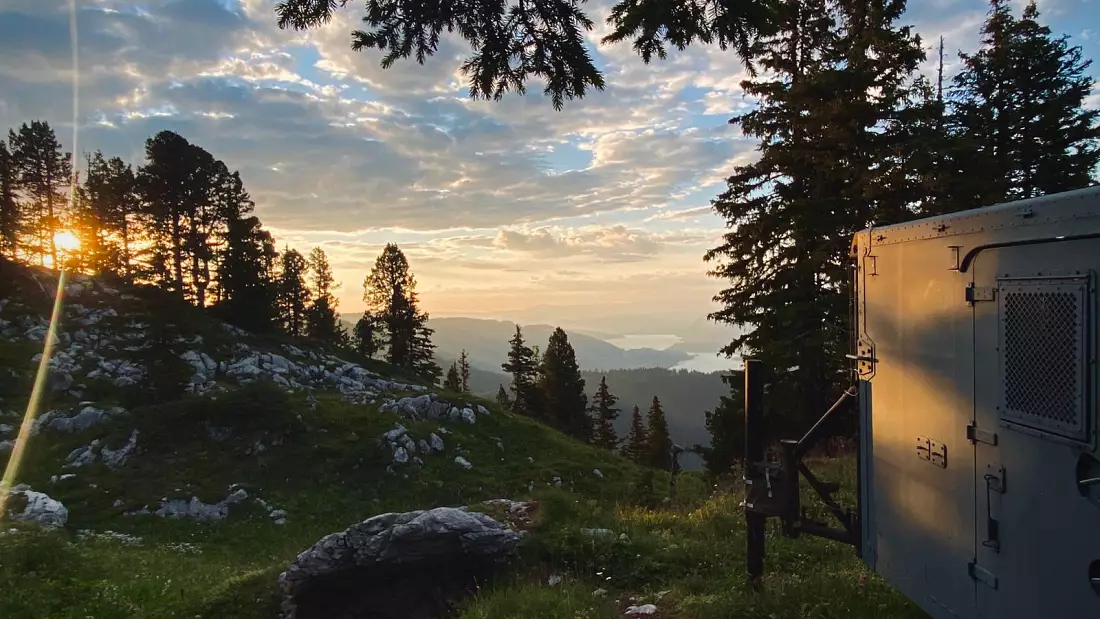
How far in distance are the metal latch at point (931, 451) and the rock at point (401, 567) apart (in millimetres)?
5580

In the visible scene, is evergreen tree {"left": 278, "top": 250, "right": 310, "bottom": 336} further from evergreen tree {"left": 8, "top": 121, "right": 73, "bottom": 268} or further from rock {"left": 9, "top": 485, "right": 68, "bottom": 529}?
rock {"left": 9, "top": 485, "right": 68, "bottom": 529}

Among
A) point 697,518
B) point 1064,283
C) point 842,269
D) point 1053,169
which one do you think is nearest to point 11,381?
point 697,518

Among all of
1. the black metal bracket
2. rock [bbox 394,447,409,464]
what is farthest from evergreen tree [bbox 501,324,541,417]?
the black metal bracket

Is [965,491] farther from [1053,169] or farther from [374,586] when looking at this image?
[1053,169]

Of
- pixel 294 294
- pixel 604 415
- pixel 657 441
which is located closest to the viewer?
pixel 657 441

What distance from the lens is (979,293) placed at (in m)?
4.18

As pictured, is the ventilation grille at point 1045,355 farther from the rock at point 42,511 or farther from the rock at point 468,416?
the rock at point 468,416

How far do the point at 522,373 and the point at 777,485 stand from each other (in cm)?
4629

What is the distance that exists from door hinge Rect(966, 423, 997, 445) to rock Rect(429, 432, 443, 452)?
22.2 metres

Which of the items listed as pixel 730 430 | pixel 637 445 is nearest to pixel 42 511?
pixel 730 430

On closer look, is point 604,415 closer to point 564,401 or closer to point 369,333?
point 564,401

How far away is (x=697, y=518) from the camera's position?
10.1 meters

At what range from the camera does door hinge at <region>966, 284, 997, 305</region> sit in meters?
4.07

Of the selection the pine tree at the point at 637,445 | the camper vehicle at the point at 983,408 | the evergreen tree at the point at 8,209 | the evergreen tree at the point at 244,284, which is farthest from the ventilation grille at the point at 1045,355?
the evergreen tree at the point at 8,209
